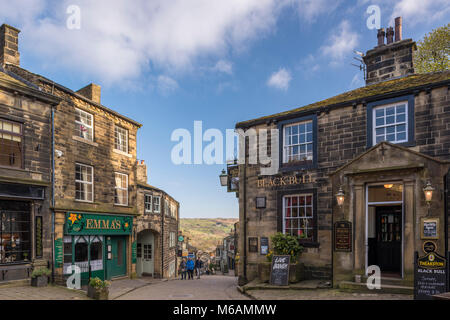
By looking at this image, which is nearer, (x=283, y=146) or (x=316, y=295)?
(x=316, y=295)

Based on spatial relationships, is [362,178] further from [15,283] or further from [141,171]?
[141,171]

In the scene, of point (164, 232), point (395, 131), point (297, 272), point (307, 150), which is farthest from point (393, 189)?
point (164, 232)

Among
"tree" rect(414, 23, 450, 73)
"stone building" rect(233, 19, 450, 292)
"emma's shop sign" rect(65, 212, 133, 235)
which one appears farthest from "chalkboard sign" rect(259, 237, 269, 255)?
"tree" rect(414, 23, 450, 73)

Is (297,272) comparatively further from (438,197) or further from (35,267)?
(35,267)

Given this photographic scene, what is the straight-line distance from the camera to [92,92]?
19703 millimetres

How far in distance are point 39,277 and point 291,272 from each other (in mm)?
9583

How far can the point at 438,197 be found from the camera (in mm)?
10820

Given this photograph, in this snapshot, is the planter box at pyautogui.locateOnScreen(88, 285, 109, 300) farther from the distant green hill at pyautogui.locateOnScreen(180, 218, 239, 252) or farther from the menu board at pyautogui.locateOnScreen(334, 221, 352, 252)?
the distant green hill at pyautogui.locateOnScreen(180, 218, 239, 252)

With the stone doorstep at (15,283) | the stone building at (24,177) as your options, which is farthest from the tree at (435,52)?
the stone doorstep at (15,283)

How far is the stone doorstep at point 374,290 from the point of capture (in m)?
10.7

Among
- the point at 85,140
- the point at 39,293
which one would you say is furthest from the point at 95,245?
the point at 39,293

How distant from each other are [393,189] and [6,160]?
14829mm
